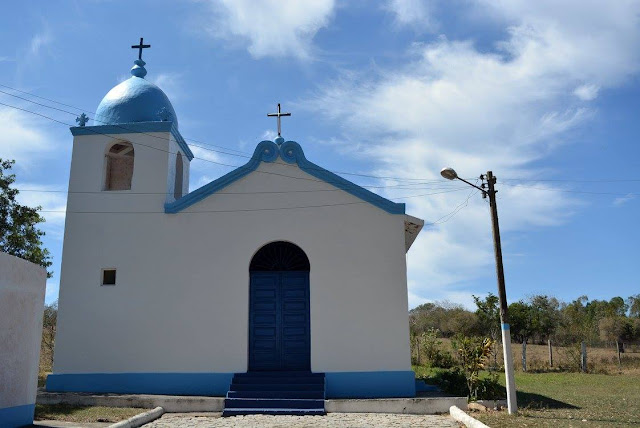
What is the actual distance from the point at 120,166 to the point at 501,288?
1083 centimetres

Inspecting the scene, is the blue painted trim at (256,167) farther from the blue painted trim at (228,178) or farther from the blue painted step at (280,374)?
the blue painted step at (280,374)

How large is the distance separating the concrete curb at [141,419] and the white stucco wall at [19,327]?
4.86 ft

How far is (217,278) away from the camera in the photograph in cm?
1406

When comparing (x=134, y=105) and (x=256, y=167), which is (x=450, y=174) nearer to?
(x=256, y=167)

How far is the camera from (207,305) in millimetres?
13945

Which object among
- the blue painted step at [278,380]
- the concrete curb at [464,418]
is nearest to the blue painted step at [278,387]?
the blue painted step at [278,380]

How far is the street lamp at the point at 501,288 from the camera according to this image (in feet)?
36.4

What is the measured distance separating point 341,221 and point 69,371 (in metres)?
7.32

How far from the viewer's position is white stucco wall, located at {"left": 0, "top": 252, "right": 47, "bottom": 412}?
8719 millimetres

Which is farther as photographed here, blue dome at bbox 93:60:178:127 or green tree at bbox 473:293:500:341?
green tree at bbox 473:293:500:341

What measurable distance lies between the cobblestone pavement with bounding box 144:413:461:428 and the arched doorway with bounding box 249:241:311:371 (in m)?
2.13

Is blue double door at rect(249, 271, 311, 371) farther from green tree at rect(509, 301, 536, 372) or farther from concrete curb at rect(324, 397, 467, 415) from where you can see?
green tree at rect(509, 301, 536, 372)

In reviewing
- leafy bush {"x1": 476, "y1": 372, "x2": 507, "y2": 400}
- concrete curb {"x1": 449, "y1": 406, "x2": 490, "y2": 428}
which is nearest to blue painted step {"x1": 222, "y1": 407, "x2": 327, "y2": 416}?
concrete curb {"x1": 449, "y1": 406, "x2": 490, "y2": 428}

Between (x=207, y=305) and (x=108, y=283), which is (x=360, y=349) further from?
(x=108, y=283)
